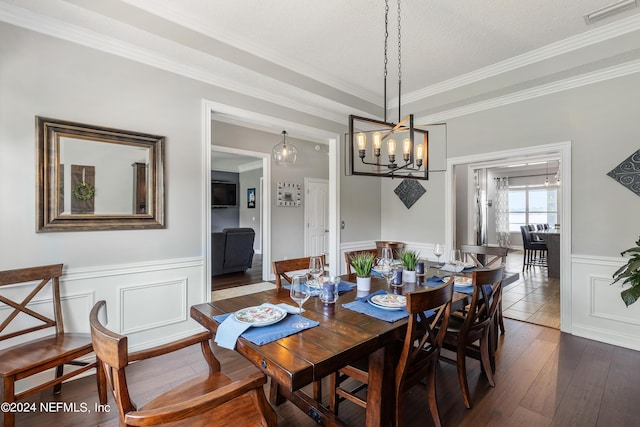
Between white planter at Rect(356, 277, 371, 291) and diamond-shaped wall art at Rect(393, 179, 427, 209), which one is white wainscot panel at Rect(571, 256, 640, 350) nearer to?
diamond-shaped wall art at Rect(393, 179, 427, 209)

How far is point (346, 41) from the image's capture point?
9.66ft

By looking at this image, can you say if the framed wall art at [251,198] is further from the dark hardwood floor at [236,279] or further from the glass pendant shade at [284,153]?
the glass pendant shade at [284,153]

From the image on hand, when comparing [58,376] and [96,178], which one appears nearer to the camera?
[58,376]

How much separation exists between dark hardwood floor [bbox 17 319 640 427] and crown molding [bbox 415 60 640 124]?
2.63 metres

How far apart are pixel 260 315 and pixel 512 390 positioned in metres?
1.96

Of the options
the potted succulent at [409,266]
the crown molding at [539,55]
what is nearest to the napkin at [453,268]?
the potted succulent at [409,266]

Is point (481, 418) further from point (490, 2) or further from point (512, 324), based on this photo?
point (490, 2)

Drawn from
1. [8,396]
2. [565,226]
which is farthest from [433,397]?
[565,226]

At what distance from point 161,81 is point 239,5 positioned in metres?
1.00

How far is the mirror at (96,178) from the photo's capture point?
226 centimetres

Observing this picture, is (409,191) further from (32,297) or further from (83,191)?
(32,297)

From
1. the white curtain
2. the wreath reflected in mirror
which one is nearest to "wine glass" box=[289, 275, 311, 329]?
the wreath reflected in mirror

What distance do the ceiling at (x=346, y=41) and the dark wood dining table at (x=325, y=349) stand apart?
227 cm

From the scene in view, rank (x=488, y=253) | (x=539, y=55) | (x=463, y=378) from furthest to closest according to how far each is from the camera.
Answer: (x=488, y=253) < (x=539, y=55) < (x=463, y=378)
